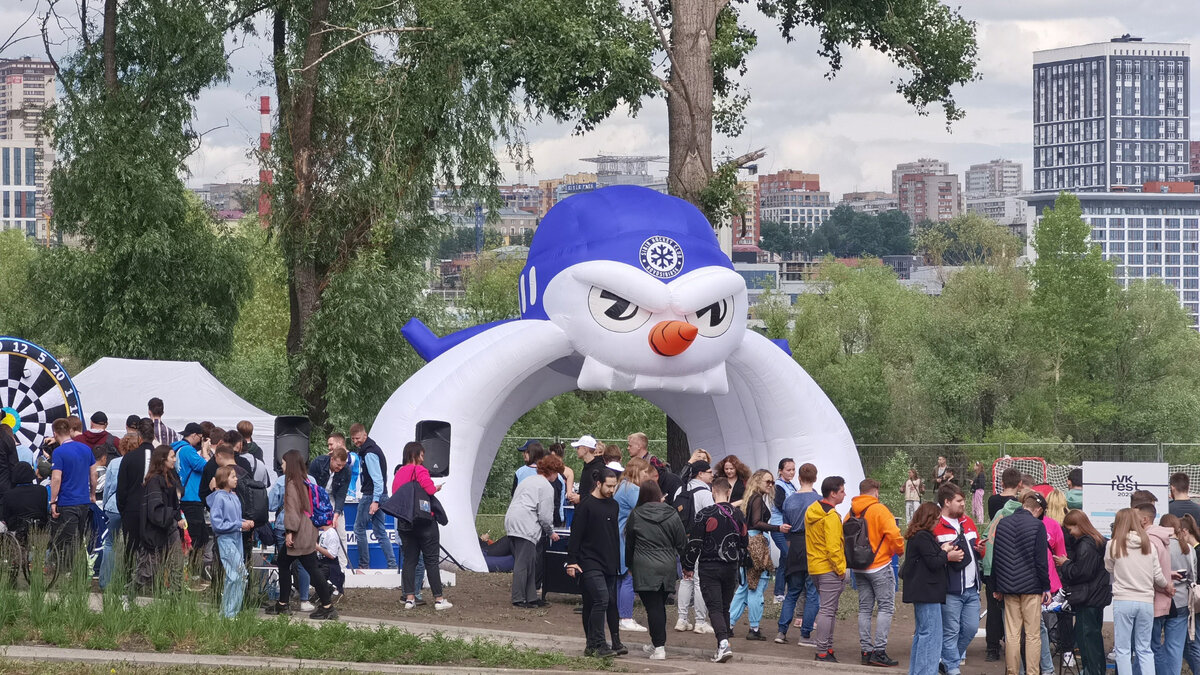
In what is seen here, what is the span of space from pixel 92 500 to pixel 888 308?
151ft

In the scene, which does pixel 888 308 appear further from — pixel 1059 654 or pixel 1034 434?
pixel 1059 654

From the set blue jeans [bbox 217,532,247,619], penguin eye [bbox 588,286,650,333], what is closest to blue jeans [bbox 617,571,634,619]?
blue jeans [bbox 217,532,247,619]

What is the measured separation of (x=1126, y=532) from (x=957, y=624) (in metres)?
1.41

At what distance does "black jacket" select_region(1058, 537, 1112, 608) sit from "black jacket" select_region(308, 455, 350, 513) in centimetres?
657

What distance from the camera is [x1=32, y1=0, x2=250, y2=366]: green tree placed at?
24.7 metres

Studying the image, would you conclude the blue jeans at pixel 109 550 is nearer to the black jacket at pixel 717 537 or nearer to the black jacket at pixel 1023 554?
the black jacket at pixel 717 537

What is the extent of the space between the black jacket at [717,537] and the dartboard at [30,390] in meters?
7.96

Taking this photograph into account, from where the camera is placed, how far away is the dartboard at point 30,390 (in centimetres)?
1633

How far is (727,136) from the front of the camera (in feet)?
71.1

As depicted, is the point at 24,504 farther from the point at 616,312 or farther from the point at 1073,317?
the point at 1073,317

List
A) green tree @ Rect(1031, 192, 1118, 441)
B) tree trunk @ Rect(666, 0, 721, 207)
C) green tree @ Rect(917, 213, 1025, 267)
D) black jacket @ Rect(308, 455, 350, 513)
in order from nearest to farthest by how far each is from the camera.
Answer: black jacket @ Rect(308, 455, 350, 513) → tree trunk @ Rect(666, 0, 721, 207) → green tree @ Rect(1031, 192, 1118, 441) → green tree @ Rect(917, 213, 1025, 267)

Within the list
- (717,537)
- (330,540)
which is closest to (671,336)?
(717,537)

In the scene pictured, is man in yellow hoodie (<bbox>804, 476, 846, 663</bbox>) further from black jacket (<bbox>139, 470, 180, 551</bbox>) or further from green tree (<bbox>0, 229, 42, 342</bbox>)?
green tree (<bbox>0, 229, 42, 342</bbox>)

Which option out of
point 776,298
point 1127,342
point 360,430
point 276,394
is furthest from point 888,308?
point 360,430
